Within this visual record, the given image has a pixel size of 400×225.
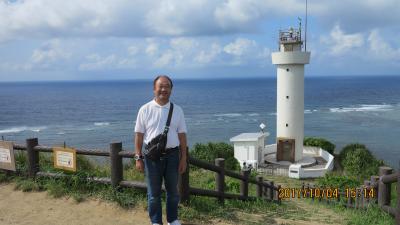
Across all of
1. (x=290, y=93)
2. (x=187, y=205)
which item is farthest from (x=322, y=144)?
(x=187, y=205)

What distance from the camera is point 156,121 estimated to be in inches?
176

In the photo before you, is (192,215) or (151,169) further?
(192,215)

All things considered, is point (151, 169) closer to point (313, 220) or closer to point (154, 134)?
point (154, 134)

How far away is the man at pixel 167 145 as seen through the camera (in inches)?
176

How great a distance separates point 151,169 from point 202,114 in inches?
2798

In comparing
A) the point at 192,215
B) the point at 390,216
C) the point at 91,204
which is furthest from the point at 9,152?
the point at 390,216

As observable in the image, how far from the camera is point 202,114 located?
249ft

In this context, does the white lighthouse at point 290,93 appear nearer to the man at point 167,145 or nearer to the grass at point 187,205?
the grass at point 187,205

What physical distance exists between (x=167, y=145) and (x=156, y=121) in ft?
0.98

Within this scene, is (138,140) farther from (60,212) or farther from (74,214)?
(60,212)

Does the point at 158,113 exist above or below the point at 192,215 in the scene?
above

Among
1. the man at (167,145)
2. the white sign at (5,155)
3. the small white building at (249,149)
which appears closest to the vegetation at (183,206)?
the white sign at (5,155)

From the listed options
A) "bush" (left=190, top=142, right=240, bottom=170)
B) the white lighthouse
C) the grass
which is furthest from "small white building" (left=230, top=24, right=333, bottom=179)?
the grass

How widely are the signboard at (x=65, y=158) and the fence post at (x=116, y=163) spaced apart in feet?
2.78
